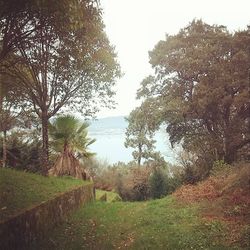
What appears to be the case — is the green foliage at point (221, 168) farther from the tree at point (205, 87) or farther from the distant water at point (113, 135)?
the distant water at point (113, 135)

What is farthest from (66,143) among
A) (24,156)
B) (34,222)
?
(34,222)

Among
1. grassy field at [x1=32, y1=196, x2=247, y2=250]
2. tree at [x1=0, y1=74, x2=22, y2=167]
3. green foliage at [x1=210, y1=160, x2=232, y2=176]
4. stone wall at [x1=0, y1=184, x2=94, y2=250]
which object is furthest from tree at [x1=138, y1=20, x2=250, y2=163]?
stone wall at [x1=0, y1=184, x2=94, y2=250]

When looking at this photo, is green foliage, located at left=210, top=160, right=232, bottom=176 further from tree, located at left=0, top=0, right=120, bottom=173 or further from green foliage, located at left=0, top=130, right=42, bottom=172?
green foliage, located at left=0, top=130, right=42, bottom=172

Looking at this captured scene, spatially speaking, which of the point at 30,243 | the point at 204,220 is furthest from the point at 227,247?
the point at 30,243

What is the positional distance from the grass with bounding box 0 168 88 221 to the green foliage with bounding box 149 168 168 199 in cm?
1326

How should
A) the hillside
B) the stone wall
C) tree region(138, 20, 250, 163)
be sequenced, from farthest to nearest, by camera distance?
tree region(138, 20, 250, 163) → the hillside → the stone wall

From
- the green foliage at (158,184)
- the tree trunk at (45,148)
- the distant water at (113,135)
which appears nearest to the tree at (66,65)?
the tree trunk at (45,148)

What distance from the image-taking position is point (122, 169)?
37.8 metres

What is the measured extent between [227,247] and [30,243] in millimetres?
4580

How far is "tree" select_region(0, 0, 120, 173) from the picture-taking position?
14.0m

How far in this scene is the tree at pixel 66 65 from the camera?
1405 cm

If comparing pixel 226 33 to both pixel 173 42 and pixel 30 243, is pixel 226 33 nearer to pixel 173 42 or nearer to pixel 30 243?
pixel 173 42

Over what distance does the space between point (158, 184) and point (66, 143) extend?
9.19 meters

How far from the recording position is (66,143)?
68.4 ft
